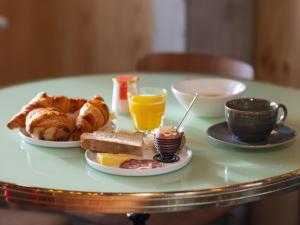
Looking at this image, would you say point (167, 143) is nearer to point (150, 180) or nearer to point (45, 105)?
point (150, 180)

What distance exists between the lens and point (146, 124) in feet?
5.44

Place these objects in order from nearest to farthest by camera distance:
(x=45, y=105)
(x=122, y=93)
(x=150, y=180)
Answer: (x=150, y=180)
(x=45, y=105)
(x=122, y=93)

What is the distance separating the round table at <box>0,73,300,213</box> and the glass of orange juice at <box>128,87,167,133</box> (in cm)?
9

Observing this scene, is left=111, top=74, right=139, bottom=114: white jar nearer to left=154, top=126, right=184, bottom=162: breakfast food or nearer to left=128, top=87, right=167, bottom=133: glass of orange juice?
left=128, top=87, right=167, bottom=133: glass of orange juice

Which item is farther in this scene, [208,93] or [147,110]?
[208,93]

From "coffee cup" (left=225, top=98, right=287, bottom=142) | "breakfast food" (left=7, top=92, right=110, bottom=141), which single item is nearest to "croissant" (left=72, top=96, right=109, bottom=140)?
"breakfast food" (left=7, top=92, right=110, bottom=141)

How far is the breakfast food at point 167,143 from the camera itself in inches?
54.8

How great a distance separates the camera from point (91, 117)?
1546mm

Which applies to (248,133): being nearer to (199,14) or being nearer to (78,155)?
(78,155)

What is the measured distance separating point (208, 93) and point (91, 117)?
45 centimetres

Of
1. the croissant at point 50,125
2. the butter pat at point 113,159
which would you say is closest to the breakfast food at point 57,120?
the croissant at point 50,125

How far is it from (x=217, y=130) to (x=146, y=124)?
0.19m

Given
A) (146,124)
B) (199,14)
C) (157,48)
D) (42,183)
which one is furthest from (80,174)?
(157,48)

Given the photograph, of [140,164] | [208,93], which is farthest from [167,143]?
[208,93]
